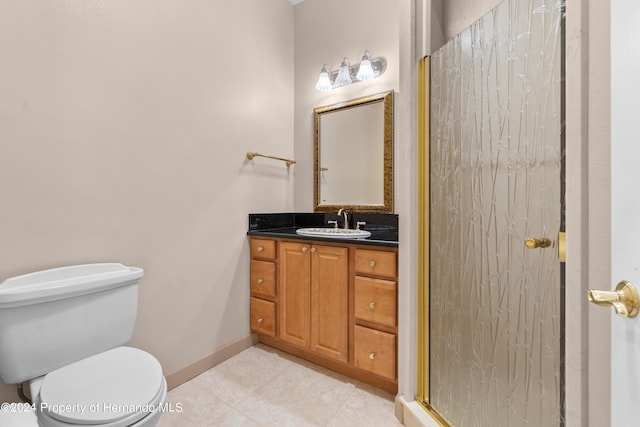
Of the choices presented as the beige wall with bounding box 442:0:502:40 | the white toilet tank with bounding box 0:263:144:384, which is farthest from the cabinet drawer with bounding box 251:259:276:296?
the beige wall with bounding box 442:0:502:40

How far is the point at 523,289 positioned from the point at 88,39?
2.08 metres

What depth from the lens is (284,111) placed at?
98.6 inches

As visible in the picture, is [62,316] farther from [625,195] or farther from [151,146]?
[625,195]

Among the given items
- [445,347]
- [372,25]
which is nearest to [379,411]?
[445,347]

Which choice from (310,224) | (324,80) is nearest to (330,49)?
(324,80)

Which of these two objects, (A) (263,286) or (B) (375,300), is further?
(A) (263,286)

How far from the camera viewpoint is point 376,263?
1.63 meters

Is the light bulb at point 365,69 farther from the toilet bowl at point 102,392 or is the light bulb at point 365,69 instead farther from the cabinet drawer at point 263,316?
the toilet bowl at point 102,392

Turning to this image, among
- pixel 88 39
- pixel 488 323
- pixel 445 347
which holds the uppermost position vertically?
pixel 88 39

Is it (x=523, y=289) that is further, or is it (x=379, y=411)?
(x=379, y=411)

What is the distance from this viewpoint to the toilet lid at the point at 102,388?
35.4 inches

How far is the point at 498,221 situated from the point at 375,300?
824mm

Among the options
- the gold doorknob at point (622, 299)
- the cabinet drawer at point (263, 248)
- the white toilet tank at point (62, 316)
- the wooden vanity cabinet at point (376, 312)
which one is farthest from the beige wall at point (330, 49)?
the gold doorknob at point (622, 299)

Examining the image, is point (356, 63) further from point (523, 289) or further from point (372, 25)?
point (523, 289)
